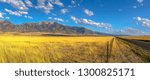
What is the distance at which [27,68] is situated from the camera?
16.8 meters

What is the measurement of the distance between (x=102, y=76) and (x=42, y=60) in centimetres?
465

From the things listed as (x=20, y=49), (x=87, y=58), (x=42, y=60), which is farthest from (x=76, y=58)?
(x=20, y=49)

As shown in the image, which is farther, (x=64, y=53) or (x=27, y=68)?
(x=64, y=53)

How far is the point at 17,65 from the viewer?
17.3 m

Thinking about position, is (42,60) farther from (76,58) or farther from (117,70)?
(117,70)

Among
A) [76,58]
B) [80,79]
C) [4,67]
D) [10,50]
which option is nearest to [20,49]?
[10,50]

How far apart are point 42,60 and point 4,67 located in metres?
2.95

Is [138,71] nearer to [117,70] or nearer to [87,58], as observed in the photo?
[117,70]

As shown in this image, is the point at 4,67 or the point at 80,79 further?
the point at 4,67

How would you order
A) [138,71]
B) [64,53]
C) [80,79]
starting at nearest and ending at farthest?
[80,79] < [138,71] < [64,53]

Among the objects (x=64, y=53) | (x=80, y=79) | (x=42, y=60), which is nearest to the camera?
(x=80, y=79)

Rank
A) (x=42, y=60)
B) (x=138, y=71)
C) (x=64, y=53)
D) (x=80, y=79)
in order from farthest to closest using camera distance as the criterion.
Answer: (x=64, y=53), (x=42, y=60), (x=138, y=71), (x=80, y=79)

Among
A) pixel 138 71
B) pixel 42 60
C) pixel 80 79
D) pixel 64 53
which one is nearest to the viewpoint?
pixel 80 79

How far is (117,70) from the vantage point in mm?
16609
